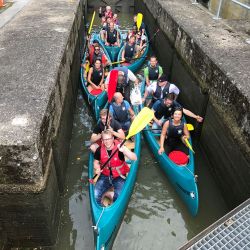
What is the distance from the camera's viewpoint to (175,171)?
5547mm

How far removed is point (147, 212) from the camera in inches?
211

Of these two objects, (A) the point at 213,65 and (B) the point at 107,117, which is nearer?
(B) the point at 107,117

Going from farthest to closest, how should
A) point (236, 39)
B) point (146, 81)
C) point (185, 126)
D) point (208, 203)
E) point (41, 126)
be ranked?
point (146, 81), point (236, 39), point (185, 126), point (208, 203), point (41, 126)

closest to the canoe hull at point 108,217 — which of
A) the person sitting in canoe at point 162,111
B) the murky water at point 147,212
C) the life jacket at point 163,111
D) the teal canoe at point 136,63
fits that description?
the murky water at point 147,212

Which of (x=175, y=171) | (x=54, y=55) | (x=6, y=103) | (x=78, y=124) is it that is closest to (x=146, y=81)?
(x=78, y=124)

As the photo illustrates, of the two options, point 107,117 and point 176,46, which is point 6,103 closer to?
point 107,117

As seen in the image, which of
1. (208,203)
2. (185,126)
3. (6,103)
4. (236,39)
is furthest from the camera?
(236,39)

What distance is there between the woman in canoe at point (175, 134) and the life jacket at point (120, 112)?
1.03 meters

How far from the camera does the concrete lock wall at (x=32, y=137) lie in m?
3.77

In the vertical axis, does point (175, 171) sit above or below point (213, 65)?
below

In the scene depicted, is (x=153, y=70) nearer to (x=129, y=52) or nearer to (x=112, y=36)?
(x=129, y=52)

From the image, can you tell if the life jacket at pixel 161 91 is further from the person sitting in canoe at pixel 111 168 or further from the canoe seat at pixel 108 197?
the canoe seat at pixel 108 197

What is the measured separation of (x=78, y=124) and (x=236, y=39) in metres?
4.54

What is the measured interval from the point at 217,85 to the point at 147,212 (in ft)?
9.35
